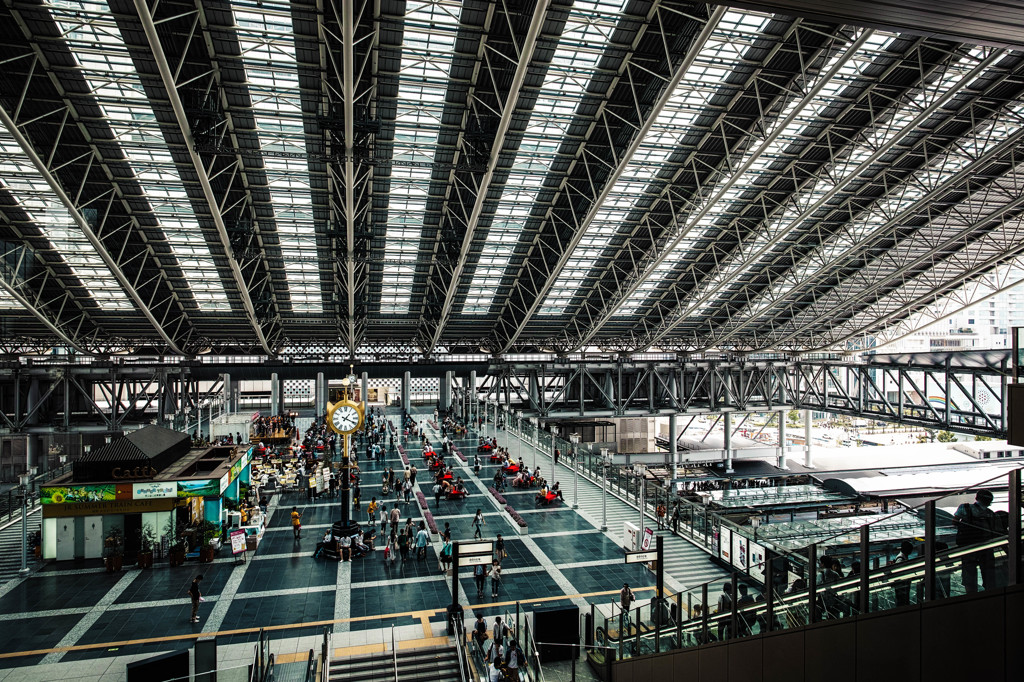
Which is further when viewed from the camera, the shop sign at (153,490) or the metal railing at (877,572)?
the shop sign at (153,490)

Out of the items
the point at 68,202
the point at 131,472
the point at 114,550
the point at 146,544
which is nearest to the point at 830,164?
the point at 131,472

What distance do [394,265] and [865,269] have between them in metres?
31.7

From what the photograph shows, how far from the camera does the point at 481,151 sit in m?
28.3

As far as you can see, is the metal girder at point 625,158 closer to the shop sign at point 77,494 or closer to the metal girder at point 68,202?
the metal girder at point 68,202

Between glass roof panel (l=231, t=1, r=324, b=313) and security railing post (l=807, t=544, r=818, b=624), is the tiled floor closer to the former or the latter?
security railing post (l=807, t=544, r=818, b=624)

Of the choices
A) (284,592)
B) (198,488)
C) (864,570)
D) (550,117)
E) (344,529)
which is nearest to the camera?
(864,570)

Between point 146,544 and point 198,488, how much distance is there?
2664mm

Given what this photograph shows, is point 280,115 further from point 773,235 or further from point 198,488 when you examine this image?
point 773,235

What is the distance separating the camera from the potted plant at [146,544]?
24.5 metres

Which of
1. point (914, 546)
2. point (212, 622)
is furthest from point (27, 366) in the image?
point (914, 546)

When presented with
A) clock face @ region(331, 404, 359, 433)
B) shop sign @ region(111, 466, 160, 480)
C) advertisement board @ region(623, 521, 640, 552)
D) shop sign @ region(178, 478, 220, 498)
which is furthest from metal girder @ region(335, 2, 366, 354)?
advertisement board @ region(623, 521, 640, 552)

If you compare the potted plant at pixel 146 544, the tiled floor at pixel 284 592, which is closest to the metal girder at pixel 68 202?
the potted plant at pixel 146 544

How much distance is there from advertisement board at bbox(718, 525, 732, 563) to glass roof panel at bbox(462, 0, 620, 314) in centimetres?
1775

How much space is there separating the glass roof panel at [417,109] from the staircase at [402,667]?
18.5m
